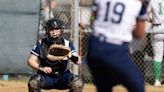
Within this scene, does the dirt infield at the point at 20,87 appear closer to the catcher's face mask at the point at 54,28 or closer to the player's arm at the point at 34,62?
the player's arm at the point at 34,62

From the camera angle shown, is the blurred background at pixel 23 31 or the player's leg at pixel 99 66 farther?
the blurred background at pixel 23 31

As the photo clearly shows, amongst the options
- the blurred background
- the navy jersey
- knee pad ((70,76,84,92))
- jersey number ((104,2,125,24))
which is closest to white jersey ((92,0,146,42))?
jersey number ((104,2,125,24))

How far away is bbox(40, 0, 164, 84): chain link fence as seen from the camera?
9555 millimetres

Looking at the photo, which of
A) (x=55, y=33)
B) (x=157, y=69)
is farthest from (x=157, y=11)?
(x=55, y=33)

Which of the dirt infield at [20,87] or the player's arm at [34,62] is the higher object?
the player's arm at [34,62]

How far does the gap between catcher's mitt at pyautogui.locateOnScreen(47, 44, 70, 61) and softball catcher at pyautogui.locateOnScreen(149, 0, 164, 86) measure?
2.76 meters

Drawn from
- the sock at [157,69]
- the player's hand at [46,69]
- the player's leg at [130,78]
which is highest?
the player's leg at [130,78]

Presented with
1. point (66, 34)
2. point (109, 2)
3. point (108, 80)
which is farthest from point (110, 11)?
point (66, 34)

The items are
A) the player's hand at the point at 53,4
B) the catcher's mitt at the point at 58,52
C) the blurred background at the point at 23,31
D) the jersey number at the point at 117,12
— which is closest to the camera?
the jersey number at the point at 117,12

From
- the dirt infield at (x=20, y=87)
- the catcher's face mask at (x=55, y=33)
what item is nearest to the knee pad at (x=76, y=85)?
the catcher's face mask at (x=55, y=33)

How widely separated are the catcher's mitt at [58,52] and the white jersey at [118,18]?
268cm

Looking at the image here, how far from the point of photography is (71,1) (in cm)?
962

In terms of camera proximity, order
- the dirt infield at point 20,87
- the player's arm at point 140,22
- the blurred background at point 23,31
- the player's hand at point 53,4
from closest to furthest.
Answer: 1. the player's arm at point 140,22
2. the dirt infield at point 20,87
3. the blurred background at point 23,31
4. the player's hand at point 53,4

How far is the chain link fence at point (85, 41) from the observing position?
9555mm
